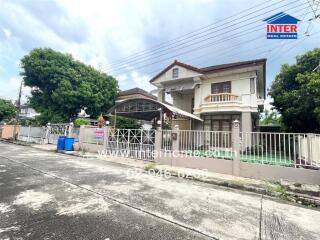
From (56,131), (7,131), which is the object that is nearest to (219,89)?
(56,131)

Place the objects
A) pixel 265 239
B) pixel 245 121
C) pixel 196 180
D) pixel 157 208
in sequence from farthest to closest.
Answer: pixel 245 121 < pixel 196 180 < pixel 157 208 < pixel 265 239

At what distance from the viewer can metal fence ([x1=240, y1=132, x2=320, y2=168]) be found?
6.01 metres

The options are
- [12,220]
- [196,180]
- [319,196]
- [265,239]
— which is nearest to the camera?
[265,239]

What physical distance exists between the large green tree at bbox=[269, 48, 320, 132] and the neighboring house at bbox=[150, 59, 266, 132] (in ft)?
5.80

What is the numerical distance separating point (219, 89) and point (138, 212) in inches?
519

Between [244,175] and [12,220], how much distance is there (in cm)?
672

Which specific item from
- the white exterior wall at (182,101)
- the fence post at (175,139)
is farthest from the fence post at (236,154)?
the white exterior wall at (182,101)

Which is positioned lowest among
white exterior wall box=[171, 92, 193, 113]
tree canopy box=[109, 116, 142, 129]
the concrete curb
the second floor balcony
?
the concrete curb

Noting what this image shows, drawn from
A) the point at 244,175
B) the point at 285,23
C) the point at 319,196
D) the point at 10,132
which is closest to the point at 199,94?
the point at 285,23

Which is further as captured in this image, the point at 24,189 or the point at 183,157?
the point at 183,157

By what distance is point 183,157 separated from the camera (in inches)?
326

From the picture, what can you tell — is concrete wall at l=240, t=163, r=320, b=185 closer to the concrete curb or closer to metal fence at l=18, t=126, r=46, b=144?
the concrete curb

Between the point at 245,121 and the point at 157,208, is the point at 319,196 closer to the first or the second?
the point at 157,208

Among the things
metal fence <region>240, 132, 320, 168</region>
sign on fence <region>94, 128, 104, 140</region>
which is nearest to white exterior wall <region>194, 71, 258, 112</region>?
metal fence <region>240, 132, 320, 168</region>
